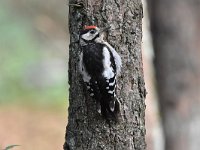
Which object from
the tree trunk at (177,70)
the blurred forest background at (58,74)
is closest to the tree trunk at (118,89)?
the blurred forest background at (58,74)

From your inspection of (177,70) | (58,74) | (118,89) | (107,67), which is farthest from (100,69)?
(58,74)

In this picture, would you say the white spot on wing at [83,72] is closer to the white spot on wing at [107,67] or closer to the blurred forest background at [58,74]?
the white spot on wing at [107,67]

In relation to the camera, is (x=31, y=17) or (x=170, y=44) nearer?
(x=170, y=44)

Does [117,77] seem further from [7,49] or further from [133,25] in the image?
[7,49]

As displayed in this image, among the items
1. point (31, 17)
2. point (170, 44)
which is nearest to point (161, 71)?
point (170, 44)

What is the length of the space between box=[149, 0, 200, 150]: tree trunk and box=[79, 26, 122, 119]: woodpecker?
16.4 ft

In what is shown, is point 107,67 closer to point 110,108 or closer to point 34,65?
point 110,108

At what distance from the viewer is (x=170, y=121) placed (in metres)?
10.2

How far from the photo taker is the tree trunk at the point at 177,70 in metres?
10.0

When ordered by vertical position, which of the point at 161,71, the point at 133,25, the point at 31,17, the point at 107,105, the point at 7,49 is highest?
the point at 31,17

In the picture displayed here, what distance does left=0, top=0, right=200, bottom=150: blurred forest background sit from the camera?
33.0 feet

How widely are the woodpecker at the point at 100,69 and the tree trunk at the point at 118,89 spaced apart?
0.28ft

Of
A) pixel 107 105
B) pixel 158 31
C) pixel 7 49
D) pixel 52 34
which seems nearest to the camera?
pixel 107 105

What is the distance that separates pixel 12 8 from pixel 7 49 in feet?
9.19
